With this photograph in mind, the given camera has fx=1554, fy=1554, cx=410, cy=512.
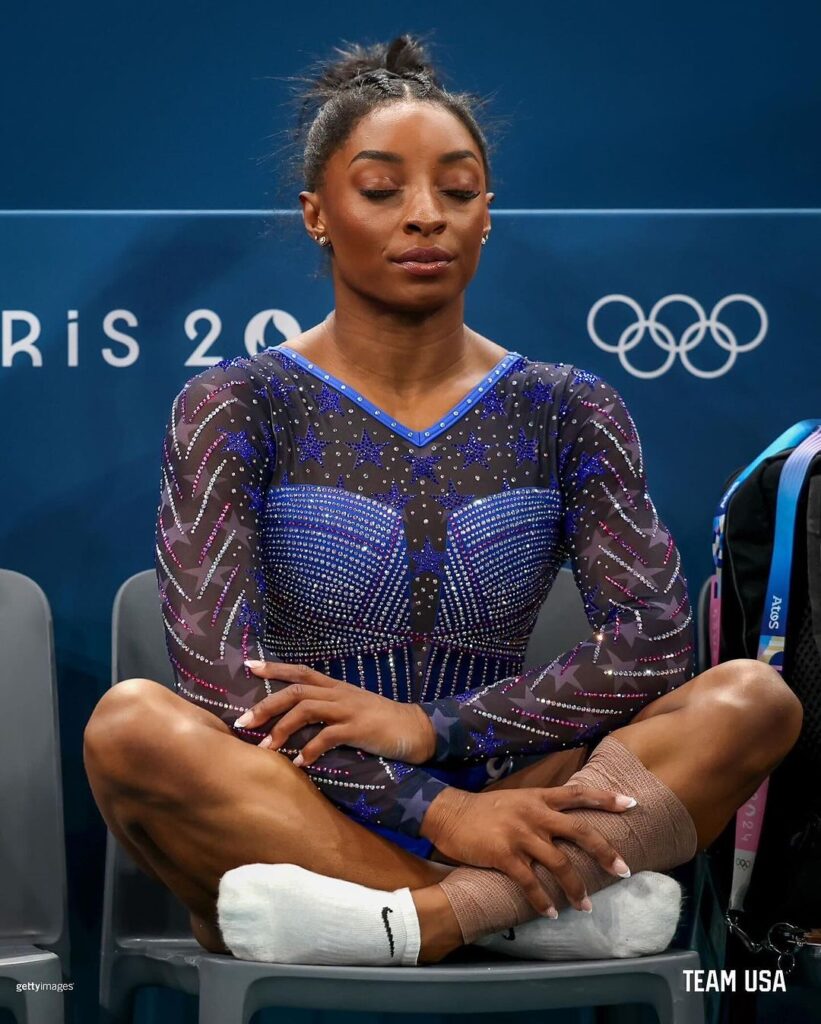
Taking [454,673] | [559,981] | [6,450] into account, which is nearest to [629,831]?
[559,981]

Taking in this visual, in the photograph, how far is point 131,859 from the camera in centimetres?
201

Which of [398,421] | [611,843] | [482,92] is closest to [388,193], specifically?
[398,421]

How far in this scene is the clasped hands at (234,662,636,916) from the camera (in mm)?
1527

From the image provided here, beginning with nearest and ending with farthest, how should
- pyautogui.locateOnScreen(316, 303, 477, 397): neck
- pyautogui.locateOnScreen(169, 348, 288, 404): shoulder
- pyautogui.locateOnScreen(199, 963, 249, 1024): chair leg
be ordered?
pyautogui.locateOnScreen(199, 963, 249, 1024): chair leg, pyautogui.locateOnScreen(169, 348, 288, 404): shoulder, pyautogui.locateOnScreen(316, 303, 477, 397): neck

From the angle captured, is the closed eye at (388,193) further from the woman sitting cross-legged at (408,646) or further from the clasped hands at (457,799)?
the clasped hands at (457,799)

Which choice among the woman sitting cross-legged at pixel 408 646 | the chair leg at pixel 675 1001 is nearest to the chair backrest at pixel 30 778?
the woman sitting cross-legged at pixel 408 646

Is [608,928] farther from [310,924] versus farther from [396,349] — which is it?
[396,349]

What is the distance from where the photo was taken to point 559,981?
147cm

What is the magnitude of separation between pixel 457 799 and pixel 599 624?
29 cm

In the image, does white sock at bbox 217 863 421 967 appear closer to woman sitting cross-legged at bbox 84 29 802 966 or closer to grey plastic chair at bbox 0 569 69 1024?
woman sitting cross-legged at bbox 84 29 802 966

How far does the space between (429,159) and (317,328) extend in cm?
27

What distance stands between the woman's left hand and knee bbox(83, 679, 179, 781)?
0.36 feet

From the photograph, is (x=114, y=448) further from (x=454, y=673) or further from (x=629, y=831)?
(x=629, y=831)

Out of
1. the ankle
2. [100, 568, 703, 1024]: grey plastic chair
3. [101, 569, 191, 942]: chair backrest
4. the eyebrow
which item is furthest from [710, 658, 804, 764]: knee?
[101, 569, 191, 942]: chair backrest
